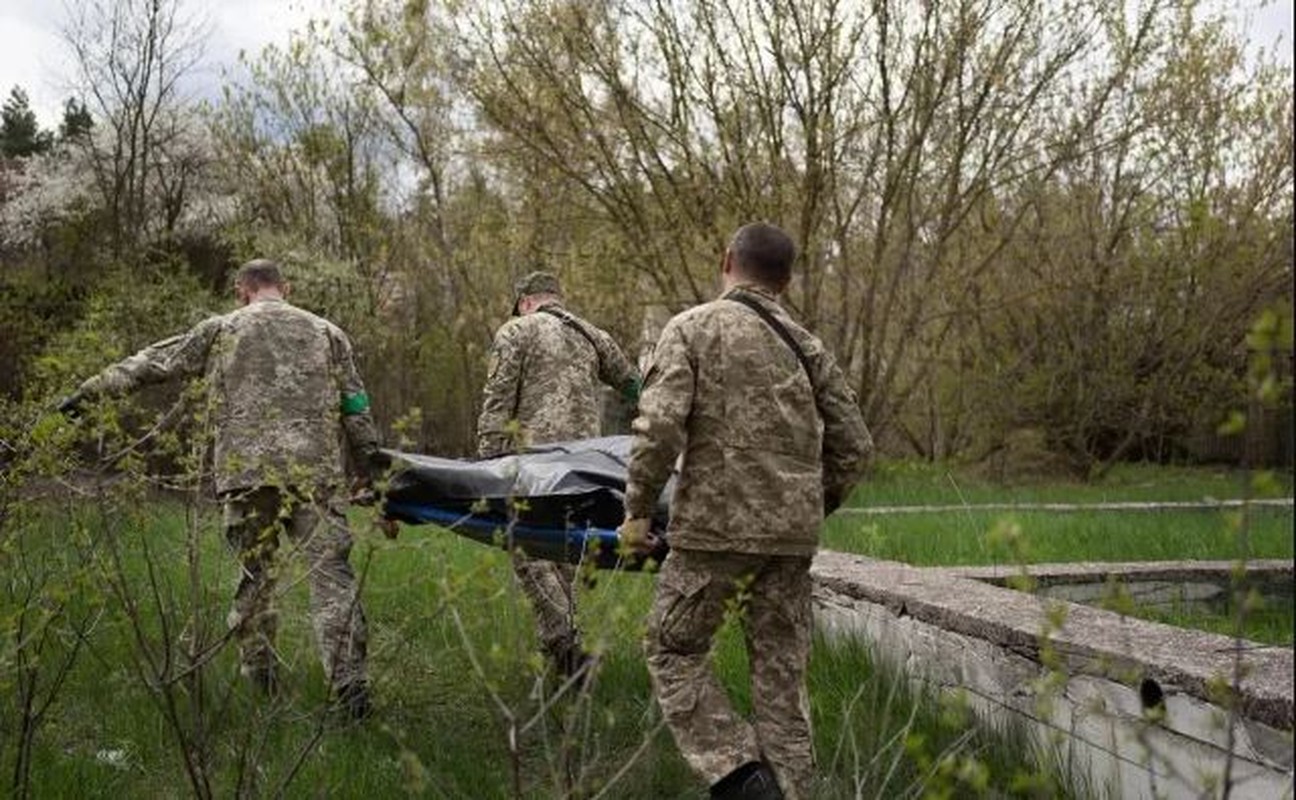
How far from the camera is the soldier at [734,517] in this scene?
410 centimetres

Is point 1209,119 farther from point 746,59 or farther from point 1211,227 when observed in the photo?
point 746,59

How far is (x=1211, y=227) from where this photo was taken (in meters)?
17.1

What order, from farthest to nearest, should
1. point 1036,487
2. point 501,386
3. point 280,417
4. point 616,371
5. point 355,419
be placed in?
point 1036,487, point 616,371, point 501,386, point 355,419, point 280,417

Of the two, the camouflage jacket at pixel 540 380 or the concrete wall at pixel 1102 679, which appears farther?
the camouflage jacket at pixel 540 380

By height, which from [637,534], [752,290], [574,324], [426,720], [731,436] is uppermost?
[574,324]

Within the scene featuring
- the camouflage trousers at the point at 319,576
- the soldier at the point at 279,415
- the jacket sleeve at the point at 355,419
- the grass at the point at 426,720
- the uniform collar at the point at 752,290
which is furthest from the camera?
the jacket sleeve at the point at 355,419

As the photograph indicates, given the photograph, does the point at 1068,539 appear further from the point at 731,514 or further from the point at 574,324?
the point at 731,514

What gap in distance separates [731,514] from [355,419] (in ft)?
7.61

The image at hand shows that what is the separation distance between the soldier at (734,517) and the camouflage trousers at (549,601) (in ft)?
5.25

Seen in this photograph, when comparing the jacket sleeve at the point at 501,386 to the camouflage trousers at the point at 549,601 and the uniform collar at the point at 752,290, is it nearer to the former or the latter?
the camouflage trousers at the point at 549,601

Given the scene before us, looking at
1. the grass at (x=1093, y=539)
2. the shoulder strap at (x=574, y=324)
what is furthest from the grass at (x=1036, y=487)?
the shoulder strap at (x=574, y=324)

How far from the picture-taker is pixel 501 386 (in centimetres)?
646

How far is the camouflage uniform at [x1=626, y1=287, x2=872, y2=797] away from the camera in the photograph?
4109 millimetres

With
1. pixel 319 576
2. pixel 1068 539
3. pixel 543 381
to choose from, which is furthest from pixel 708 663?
pixel 1068 539
